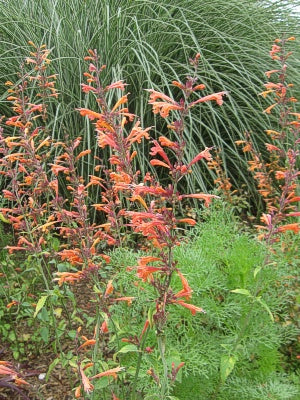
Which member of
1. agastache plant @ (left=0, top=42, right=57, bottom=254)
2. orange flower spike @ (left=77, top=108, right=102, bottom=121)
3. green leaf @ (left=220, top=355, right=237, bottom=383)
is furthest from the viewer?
agastache plant @ (left=0, top=42, right=57, bottom=254)

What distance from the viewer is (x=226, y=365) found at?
5.25 ft

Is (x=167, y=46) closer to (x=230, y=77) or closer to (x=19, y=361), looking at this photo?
(x=230, y=77)

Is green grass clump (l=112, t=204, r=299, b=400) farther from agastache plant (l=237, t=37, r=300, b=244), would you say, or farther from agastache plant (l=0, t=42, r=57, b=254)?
agastache plant (l=0, t=42, r=57, b=254)

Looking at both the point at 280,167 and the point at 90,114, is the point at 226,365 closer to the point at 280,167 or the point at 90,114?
the point at 90,114

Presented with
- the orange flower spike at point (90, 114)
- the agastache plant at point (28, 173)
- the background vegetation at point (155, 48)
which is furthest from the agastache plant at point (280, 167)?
the agastache plant at point (28, 173)

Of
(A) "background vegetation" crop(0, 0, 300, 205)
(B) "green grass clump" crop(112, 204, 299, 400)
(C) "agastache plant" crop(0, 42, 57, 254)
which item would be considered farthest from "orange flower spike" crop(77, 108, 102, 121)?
(A) "background vegetation" crop(0, 0, 300, 205)

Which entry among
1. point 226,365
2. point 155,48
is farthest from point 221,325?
point 155,48

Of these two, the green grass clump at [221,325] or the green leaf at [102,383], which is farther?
the green grass clump at [221,325]

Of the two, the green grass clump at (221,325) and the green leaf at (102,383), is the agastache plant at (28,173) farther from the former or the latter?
the green leaf at (102,383)

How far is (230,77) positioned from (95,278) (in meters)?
3.07

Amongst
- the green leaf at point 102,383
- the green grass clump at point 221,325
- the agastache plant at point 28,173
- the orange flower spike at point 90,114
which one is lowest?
the green grass clump at point 221,325

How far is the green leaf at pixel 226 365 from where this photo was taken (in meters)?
1.58

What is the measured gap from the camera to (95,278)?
55.9 inches

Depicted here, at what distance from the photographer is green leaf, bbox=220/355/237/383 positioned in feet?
5.17
